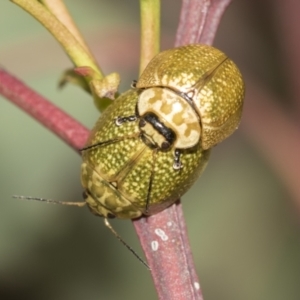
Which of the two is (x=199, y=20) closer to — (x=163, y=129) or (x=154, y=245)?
(x=163, y=129)

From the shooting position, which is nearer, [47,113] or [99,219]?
[47,113]

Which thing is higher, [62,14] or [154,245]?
[62,14]

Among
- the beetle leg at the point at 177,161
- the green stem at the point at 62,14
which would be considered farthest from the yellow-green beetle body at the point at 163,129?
the green stem at the point at 62,14

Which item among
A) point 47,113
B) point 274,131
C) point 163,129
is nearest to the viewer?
point 163,129

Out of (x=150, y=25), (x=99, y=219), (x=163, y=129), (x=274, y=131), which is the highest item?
(x=150, y=25)

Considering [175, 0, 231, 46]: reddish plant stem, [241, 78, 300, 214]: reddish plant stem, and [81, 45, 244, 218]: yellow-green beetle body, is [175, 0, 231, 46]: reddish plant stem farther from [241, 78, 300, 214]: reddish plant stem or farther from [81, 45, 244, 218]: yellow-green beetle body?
[241, 78, 300, 214]: reddish plant stem

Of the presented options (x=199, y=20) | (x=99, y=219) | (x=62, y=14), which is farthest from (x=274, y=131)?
(x=62, y=14)

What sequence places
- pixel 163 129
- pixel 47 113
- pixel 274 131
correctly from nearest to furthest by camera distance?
pixel 163 129 < pixel 47 113 < pixel 274 131
